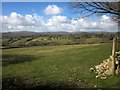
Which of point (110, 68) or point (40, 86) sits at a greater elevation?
point (110, 68)

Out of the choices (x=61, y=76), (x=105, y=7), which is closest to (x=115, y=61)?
(x=61, y=76)

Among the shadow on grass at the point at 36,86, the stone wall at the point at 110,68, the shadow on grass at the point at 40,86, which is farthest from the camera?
the stone wall at the point at 110,68

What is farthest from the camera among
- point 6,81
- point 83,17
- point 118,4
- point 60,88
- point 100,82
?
point 83,17

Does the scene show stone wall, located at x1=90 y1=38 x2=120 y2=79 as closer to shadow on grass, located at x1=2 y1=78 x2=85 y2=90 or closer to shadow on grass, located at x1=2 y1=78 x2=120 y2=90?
shadow on grass, located at x1=2 y1=78 x2=120 y2=90

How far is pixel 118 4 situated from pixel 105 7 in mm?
1613

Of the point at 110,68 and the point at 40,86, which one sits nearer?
the point at 40,86

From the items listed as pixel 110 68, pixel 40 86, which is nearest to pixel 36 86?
pixel 40 86

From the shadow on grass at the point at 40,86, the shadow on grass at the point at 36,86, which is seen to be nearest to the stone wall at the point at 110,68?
the shadow on grass at the point at 40,86

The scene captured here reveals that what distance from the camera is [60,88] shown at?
13.5 metres

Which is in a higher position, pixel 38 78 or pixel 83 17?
pixel 83 17

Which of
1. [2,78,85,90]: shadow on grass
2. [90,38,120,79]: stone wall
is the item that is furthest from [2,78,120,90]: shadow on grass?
[90,38,120,79]: stone wall

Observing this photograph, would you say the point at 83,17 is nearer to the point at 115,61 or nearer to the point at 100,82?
the point at 115,61

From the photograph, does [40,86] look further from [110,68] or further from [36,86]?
[110,68]

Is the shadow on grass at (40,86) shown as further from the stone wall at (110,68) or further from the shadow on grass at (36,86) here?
the stone wall at (110,68)
